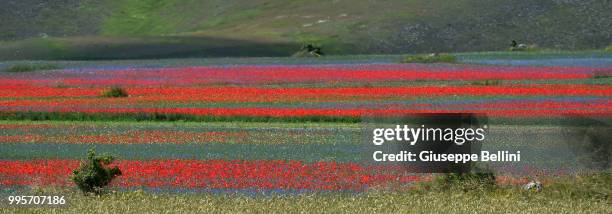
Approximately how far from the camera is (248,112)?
45375mm

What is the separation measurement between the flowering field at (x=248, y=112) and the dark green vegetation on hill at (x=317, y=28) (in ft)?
69.6

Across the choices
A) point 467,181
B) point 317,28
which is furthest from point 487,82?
point 317,28

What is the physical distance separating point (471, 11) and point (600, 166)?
8648 cm

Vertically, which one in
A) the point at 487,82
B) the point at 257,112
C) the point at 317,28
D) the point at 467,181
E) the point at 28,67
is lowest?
the point at 317,28

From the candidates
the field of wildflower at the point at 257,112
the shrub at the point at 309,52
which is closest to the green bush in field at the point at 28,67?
the field of wildflower at the point at 257,112

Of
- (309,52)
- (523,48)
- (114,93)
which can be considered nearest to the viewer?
(114,93)

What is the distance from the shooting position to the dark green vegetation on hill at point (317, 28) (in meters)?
96.4

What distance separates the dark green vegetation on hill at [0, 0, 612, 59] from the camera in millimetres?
96375

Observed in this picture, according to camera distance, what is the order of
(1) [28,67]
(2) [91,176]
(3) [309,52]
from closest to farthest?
(2) [91,176] → (1) [28,67] → (3) [309,52]

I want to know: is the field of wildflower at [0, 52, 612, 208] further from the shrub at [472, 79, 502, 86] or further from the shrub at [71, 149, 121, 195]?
the shrub at [71, 149, 121, 195]

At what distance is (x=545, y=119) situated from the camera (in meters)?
40.6

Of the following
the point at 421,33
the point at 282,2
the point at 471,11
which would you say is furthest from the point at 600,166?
the point at 282,2

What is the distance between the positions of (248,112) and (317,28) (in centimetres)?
6296

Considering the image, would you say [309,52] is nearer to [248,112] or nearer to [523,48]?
[523,48]
